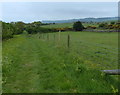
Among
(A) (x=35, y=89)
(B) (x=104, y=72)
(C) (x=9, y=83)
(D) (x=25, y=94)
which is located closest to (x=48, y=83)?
(A) (x=35, y=89)

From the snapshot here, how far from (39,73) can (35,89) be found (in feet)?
5.83

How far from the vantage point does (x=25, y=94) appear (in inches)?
188

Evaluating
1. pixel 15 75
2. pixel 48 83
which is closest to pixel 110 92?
pixel 48 83

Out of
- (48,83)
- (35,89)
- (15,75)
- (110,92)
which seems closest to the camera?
(110,92)

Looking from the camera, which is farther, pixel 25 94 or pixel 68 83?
pixel 68 83

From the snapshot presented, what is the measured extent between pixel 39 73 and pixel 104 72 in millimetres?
2832

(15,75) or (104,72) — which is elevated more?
(104,72)

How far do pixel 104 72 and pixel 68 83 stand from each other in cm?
111

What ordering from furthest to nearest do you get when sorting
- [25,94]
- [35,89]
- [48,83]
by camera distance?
[48,83]
[35,89]
[25,94]

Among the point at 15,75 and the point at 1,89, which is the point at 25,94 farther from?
the point at 15,75

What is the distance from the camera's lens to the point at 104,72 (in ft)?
16.4

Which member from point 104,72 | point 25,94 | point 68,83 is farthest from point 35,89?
point 104,72

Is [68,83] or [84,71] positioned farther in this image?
[84,71]

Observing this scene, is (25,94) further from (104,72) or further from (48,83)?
(104,72)
